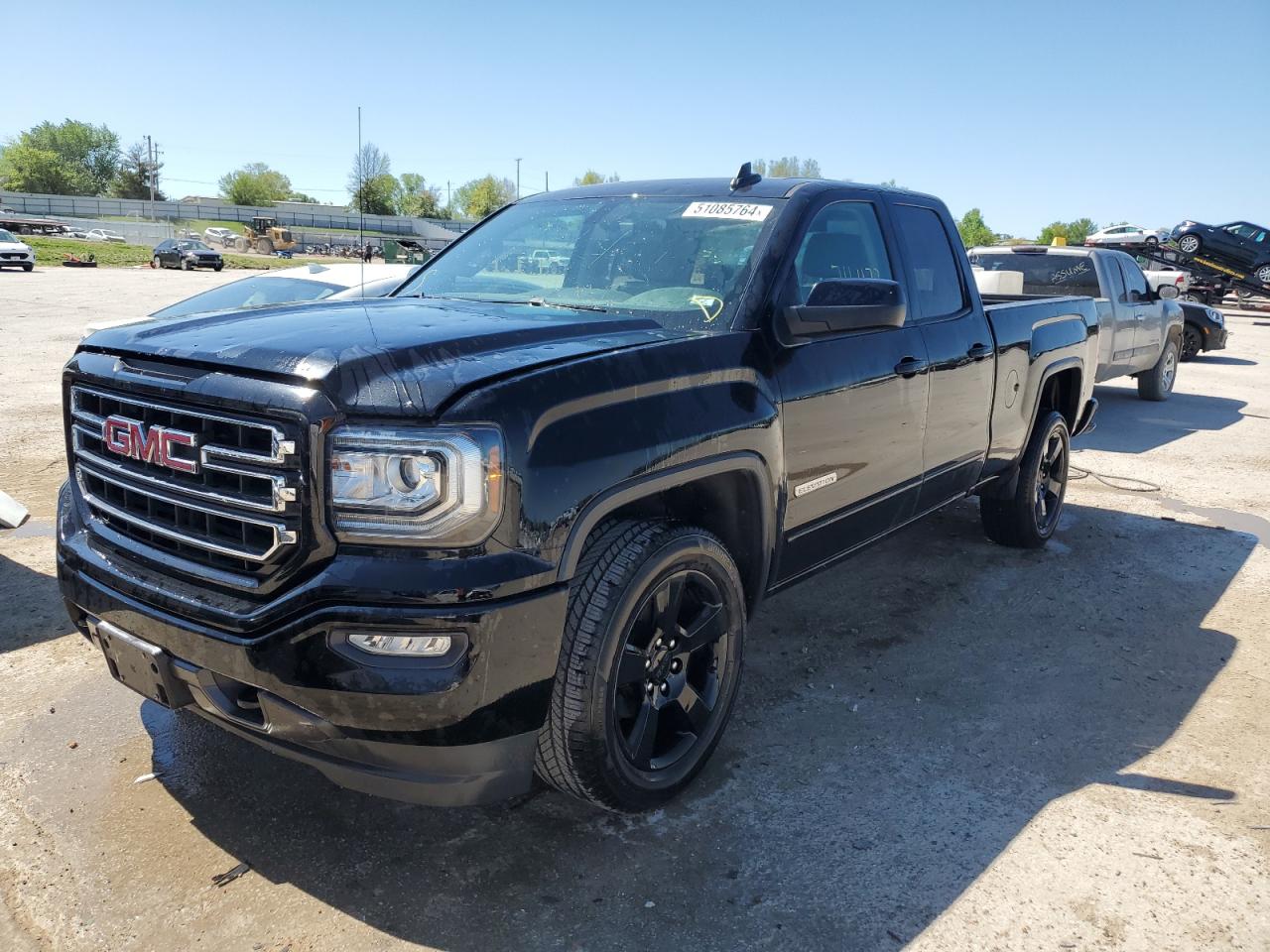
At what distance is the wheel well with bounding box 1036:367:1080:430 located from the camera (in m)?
6.01

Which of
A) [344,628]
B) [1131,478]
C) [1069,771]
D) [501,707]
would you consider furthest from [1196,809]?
[1131,478]

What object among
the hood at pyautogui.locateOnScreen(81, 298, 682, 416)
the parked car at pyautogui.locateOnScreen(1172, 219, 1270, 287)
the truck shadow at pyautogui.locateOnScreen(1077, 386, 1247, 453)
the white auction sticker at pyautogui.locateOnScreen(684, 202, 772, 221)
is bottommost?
the truck shadow at pyautogui.locateOnScreen(1077, 386, 1247, 453)

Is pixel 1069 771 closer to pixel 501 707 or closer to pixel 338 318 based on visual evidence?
pixel 501 707

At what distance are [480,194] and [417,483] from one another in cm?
14587

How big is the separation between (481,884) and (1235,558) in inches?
209

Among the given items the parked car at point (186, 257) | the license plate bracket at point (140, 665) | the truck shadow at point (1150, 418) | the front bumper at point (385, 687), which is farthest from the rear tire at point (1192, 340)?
the parked car at point (186, 257)

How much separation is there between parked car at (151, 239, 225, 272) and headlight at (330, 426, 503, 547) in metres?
47.1

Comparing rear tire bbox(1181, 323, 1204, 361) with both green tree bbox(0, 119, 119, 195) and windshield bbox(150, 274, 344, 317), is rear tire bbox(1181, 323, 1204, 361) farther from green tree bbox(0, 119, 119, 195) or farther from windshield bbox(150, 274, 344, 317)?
green tree bbox(0, 119, 119, 195)

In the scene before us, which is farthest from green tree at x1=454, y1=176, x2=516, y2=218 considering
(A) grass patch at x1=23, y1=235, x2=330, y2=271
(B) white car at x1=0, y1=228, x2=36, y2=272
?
(B) white car at x1=0, y1=228, x2=36, y2=272

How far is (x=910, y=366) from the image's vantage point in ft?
13.5

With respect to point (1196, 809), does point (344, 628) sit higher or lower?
higher

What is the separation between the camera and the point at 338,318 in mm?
2992

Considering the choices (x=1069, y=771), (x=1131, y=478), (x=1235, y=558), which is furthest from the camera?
(x=1131, y=478)

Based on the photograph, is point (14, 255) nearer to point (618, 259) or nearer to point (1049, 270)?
point (1049, 270)
